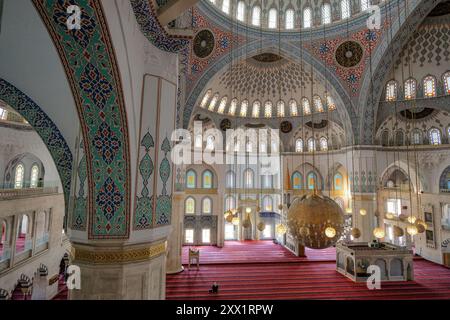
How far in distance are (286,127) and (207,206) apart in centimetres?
589

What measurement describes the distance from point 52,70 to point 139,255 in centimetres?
323

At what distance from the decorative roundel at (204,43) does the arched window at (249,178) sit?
7.74 meters

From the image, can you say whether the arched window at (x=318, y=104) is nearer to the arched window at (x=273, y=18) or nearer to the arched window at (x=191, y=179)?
the arched window at (x=273, y=18)

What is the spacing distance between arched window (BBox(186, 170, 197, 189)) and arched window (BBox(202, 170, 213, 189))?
0.47 m

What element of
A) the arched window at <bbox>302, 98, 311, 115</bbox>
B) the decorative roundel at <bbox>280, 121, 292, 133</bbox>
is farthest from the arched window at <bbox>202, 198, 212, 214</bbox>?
the arched window at <bbox>302, 98, 311, 115</bbox>

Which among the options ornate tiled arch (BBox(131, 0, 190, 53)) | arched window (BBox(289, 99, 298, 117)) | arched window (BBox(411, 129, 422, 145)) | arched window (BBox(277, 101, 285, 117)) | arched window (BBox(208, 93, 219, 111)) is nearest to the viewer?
ornate tiled arch (BBox(131, 0, 190, 53))

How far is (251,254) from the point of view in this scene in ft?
41.0

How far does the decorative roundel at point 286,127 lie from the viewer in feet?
49.1

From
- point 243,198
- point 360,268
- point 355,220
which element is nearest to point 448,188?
point 355,220

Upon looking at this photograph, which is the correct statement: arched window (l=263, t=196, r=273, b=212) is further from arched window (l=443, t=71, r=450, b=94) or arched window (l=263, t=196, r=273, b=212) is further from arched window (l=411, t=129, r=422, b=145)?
arched window (l=443, t=71, r=450, b=94)

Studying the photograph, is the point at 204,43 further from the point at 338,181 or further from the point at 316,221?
the point at 338,181

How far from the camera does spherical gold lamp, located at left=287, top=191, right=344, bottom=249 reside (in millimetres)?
3115

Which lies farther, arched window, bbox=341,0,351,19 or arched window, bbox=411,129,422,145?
arched window, bbox=411,129,422,145

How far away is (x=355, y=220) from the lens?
429 inches
